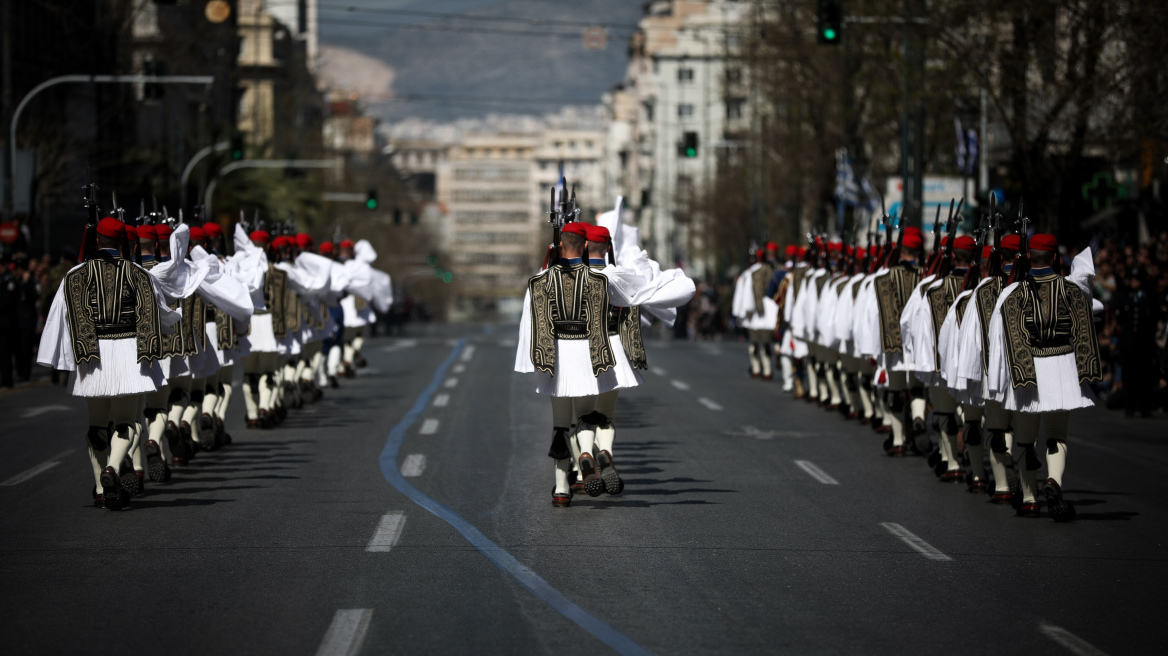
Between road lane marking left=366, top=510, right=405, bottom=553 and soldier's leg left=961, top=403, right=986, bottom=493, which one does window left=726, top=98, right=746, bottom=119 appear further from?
road lane marking left=366, top=510, right=405, bottom=553

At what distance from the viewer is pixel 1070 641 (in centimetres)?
793

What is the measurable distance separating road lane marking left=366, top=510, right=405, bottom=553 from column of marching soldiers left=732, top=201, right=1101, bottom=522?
14.2ft

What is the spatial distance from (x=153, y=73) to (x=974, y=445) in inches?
1019

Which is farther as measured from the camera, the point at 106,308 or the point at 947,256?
the point at 947,256

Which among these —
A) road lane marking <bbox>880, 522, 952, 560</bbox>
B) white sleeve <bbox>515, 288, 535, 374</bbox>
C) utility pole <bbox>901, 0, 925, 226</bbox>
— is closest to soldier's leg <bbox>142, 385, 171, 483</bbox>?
white sleeve <bbox>515, 288, 535, 374</bbox>

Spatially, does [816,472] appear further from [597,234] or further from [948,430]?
[597,234]

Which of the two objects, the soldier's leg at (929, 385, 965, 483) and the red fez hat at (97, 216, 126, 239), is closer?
the red fez hat at (97, 216, 126, 239)

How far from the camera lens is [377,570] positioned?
31.6ft

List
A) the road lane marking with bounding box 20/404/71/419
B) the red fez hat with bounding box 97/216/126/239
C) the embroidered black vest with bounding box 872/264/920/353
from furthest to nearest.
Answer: the road lane marking with bounding box 20/404/71/419
the embroidered black vest with bounding box 872/264/920/353
the red fez hat with bounding box 97/216/126/239

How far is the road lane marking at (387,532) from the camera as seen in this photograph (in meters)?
10.5

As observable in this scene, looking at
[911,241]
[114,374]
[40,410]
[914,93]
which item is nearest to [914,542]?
[114,374]

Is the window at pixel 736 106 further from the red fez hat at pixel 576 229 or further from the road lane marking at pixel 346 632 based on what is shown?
the road lane marking at pixel 346 632

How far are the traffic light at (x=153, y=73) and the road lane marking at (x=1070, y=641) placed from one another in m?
29.9

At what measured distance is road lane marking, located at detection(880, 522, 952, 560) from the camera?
10344 millimetres
